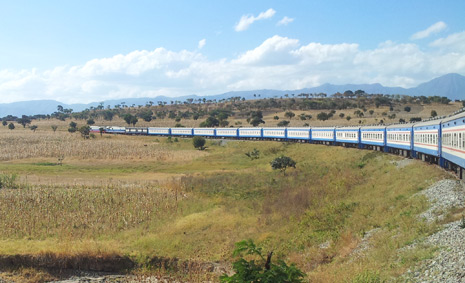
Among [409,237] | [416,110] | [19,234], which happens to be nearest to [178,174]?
[19,234]

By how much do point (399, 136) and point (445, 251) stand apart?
83.3 ft

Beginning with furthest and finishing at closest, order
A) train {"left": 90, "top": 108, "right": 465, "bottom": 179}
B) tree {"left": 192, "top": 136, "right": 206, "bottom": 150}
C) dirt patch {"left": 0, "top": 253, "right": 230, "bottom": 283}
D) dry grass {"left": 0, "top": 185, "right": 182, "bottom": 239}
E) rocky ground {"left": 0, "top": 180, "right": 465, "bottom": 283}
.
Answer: tree {"left": 192, "top": 136, "right": 206, "bottom": 150}
dry grass {"left": 0, "top": 185, "right": 182, "bottom": 239}
train {"left": 90, "top": 108, "right": 465, "bottom": 179}
dirt patch {"left": 0, "top": 253, "right": 230, "bottom": 283}
rocky ground {"left": 0, "top": 180, "right": 465, "bottom": 283}

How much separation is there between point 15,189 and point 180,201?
1492cm

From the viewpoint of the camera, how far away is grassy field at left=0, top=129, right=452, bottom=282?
18.2 m

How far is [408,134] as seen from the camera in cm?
3375

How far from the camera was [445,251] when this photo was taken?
12.7m

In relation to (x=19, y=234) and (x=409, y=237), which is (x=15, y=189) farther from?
(x=409, y=237)

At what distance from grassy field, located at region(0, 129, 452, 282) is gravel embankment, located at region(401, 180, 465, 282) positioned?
584 mm

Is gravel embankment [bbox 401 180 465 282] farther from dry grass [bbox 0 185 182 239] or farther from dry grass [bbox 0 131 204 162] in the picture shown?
dry grass [bbox 0 131 204 162]

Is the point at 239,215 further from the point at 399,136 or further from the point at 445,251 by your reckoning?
the point at 399,136

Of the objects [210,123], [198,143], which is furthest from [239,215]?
[210,123]

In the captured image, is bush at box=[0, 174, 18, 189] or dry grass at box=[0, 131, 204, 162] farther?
dry grass at box=[0, 131, 204, 162]

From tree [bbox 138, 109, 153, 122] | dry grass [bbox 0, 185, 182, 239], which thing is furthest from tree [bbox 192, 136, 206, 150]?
tree [bbox 138, 109, 153, 122]

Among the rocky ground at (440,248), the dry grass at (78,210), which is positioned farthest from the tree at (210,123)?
the rocky ground at (440,248)
